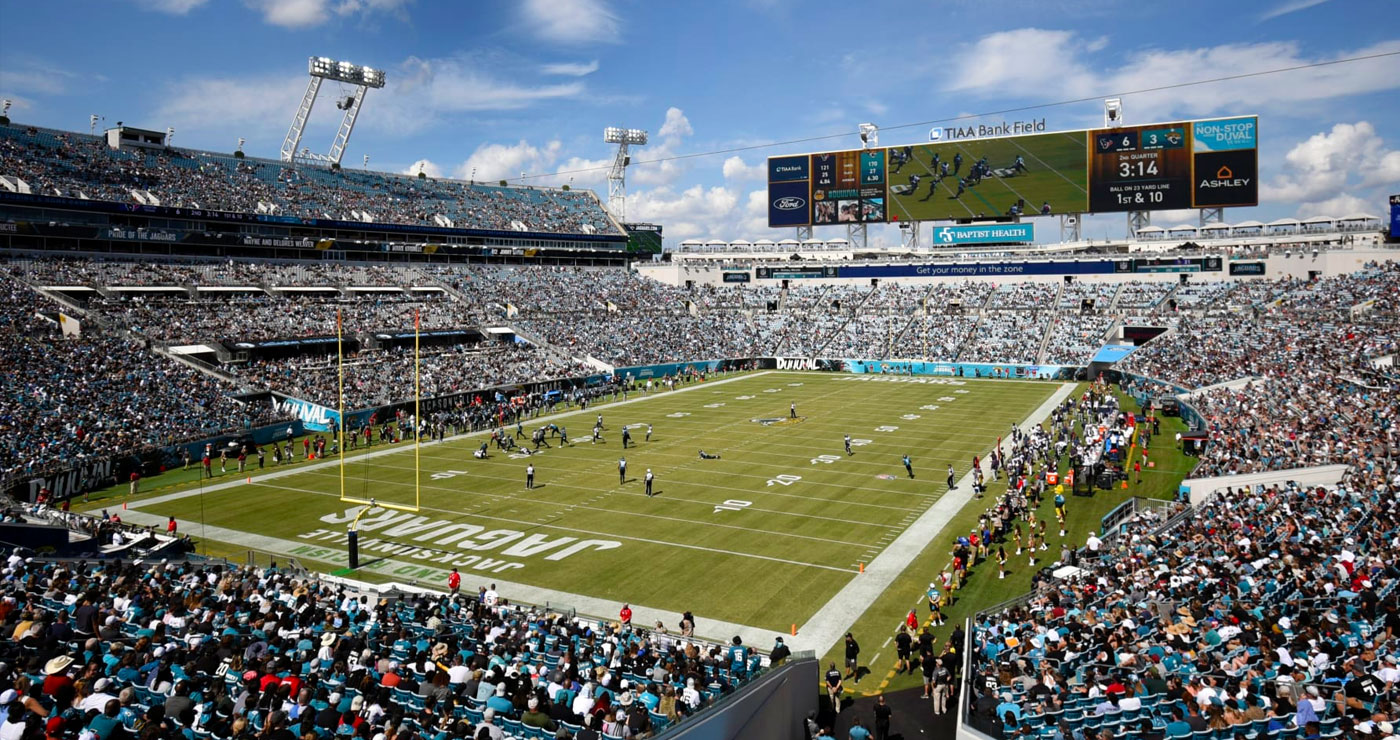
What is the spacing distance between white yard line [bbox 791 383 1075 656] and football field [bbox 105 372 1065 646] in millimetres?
219

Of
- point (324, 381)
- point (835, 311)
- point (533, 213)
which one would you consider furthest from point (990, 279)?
point (324, 381)

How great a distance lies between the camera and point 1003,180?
6612cm

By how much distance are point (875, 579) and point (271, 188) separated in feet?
197

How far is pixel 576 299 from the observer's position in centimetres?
7162

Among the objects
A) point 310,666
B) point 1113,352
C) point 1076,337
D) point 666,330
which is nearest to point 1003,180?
point 1076,337

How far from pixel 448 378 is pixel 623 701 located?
133 feet

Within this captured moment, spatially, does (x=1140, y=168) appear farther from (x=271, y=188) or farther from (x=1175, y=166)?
(x=271, y=188)

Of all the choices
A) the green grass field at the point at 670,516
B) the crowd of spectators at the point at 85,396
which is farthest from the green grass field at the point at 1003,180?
the crowd of spectators at the point at 85,396

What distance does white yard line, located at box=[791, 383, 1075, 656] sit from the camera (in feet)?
56.2

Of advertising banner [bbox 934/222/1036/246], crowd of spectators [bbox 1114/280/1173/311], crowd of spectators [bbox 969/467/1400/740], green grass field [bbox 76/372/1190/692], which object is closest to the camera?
crowd of spectators [bbox 969/467/1400/740]

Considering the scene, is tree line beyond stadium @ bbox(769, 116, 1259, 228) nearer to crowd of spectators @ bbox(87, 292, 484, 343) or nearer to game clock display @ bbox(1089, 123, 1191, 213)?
game clock display @ bbox(1089, 123, 1191, 213)

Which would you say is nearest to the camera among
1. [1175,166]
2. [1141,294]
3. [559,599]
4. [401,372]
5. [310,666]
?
[310,666]

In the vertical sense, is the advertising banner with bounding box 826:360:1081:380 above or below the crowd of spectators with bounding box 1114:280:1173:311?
below

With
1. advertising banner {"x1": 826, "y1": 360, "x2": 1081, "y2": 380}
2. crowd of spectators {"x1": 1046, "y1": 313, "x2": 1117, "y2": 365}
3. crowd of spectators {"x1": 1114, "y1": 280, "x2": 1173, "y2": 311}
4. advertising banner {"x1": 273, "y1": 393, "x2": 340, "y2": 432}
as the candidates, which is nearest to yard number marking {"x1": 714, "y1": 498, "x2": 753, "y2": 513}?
advertising banner {"x1": 273, "y1": 393, "x2": 340, "y2": 432}
